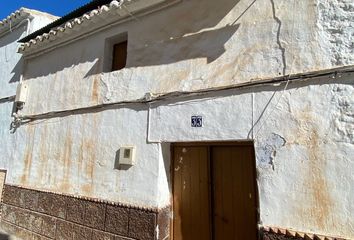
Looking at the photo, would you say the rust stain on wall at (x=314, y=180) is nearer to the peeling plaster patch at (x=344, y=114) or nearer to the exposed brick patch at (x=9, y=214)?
the peeling plaster patch at (x=344, y=114)

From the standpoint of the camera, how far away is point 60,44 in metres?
5.79

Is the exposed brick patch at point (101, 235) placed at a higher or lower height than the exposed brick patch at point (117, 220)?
A: lower

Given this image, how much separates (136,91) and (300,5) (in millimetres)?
2528

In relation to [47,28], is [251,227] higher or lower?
lower

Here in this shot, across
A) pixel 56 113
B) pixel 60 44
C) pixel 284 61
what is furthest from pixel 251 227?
pixel 60 44

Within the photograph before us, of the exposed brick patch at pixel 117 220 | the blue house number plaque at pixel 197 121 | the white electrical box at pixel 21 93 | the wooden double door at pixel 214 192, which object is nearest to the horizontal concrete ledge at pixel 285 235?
the wooden double door at pixel 214 192

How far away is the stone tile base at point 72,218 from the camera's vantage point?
370cm

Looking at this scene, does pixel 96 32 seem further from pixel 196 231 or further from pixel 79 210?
pixel 196 231

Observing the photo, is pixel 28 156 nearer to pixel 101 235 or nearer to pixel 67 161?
pixel 67 161

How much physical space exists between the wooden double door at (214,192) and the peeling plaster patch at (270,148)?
1.07ft

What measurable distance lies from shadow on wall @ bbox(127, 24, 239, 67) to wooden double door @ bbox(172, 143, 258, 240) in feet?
4.23

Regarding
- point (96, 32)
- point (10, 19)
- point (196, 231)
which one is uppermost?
point (10, 19)

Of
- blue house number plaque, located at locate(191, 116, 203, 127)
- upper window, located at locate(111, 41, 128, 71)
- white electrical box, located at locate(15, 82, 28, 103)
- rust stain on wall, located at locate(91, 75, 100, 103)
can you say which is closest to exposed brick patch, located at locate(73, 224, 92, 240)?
rust stain on wall, located at locate(91, 75, 100, 103)

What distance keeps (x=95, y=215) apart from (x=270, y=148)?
296 cm
